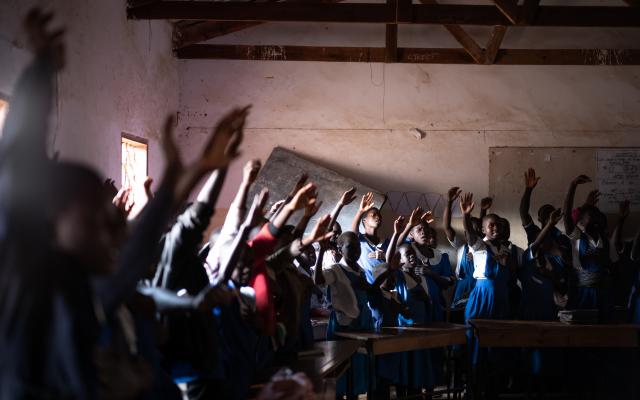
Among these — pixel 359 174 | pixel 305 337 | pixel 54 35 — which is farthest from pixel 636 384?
pixel 54 35

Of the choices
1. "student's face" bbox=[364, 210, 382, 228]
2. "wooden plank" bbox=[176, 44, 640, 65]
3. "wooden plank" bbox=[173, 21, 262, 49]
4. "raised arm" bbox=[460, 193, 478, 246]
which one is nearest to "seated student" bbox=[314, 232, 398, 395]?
"raised arm" bbox=[460, 193, 478, 246]

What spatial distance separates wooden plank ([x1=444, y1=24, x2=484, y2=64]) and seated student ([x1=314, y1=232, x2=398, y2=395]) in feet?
13.1

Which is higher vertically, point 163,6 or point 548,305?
point 163,6

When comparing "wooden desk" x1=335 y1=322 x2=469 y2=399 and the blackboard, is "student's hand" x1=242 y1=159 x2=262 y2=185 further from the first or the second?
the blackboard

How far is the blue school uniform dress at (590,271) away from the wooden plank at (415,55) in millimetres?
2841

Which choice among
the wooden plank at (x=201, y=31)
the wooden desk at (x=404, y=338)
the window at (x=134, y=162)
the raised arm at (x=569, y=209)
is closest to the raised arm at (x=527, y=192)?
the raised arm at (x=569, y=209)

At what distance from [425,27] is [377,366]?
16.0 feet

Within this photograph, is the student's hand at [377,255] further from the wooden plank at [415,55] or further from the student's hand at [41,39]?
the student's hand at [41,39]

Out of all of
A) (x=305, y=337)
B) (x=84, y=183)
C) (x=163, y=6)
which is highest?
(x=163, y=6)

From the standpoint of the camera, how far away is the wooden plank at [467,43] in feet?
30.2

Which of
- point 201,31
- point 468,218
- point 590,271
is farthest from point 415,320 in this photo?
point 201,31

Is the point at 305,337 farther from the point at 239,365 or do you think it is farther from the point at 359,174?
the point at 359,174

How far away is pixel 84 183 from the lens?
156 cm

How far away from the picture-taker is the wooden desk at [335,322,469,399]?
17.5 ft
